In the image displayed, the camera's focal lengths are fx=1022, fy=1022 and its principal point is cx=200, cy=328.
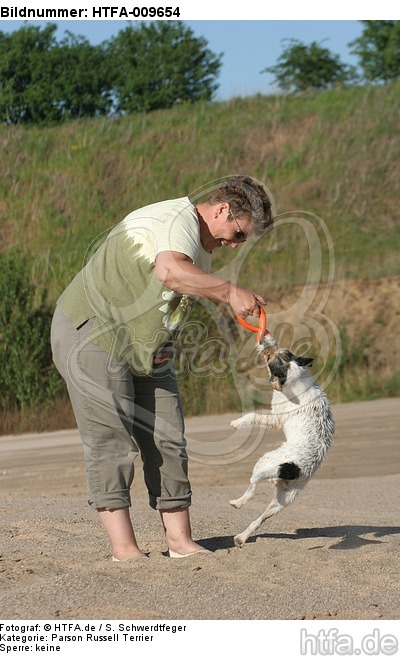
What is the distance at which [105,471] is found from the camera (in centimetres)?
617

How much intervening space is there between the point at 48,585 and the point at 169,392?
1369mm

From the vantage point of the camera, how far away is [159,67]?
42.7 metres

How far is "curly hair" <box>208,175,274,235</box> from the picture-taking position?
5.91 metres

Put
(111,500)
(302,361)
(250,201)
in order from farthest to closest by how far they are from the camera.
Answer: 1. (302,361)
2. (111,500)
3. (250,201)

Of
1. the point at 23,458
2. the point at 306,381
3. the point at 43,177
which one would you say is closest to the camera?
the point at 306,381

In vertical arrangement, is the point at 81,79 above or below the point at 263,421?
above

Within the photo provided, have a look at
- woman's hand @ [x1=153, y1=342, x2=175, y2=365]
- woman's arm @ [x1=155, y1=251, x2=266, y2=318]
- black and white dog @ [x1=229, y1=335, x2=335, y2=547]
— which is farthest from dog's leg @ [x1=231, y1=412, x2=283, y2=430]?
woman's arm @ [x1=155, y1=251, x2=266, y2=318]

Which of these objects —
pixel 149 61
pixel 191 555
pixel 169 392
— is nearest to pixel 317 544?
pixel 191 555

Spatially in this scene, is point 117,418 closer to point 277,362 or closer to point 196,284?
point 196,284

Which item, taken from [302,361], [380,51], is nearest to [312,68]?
[380,51]

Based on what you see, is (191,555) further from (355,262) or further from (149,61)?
(149,61)

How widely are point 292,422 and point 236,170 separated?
28558 millimetres

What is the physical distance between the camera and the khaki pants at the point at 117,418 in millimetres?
6082

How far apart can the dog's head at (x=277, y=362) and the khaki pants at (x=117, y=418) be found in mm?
694
